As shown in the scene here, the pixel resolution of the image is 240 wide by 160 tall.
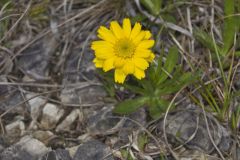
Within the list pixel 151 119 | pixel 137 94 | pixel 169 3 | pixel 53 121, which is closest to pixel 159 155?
pixel 151 119

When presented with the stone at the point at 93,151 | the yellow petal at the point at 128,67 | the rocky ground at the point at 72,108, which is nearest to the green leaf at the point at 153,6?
the rocky ground at the point at 72,108

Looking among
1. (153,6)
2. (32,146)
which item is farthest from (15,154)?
(153,6)

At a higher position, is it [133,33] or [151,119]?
[133,33]

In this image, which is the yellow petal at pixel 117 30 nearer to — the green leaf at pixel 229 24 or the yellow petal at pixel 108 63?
the yellow petal at pixel 108 63

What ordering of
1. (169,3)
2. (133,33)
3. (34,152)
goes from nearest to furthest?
1. (133,33)
2. (34,152)
3. (169,3)

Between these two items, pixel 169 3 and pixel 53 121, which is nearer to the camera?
pixel 53 121

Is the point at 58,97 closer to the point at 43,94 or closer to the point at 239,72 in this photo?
the point at 43,94

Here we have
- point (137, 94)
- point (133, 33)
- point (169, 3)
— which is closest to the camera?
point (133, 33)

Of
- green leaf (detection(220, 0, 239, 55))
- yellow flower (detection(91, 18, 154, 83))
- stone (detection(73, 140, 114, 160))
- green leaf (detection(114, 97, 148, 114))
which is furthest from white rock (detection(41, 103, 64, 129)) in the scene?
green leaf (detection(220, 0, 239, 55))

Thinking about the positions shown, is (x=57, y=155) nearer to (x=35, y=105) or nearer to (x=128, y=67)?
(x=35, y=105)
